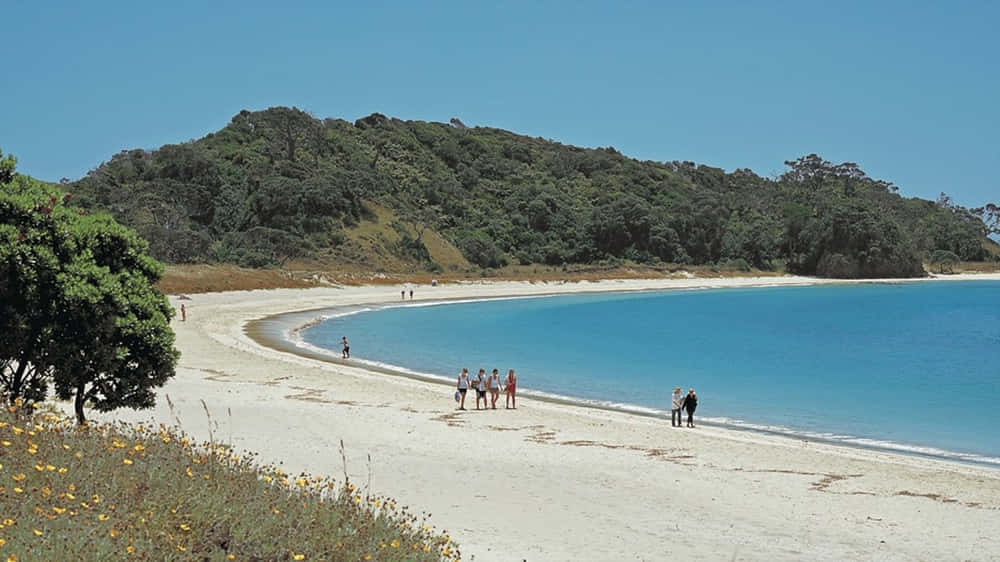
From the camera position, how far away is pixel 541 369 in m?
33.5

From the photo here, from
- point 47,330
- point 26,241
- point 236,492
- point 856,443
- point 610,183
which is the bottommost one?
point 856,443

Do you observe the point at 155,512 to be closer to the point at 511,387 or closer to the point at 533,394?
the point at 511,387

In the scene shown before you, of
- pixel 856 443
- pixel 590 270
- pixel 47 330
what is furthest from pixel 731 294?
pixel 47 330

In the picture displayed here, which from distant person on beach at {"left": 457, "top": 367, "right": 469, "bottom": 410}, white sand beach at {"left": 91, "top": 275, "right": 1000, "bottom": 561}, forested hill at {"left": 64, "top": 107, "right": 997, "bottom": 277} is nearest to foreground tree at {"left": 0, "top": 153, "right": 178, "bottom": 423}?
white sand beach at {"left": 91, "top": 275, "right": 1000, "bottom": 561}

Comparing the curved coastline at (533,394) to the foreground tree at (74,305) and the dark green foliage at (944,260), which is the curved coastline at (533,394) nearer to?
the foreground tree at (74,305)

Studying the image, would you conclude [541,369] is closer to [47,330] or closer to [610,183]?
[47,330]

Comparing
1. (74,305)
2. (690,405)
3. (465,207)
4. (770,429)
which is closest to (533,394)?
(690,405)

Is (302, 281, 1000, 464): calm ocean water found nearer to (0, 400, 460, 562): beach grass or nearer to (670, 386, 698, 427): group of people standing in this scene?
(670, 386, 698, 427): group of people standing

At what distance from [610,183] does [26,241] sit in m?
123

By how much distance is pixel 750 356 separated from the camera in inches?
1581

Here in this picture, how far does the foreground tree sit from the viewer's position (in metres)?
10.7

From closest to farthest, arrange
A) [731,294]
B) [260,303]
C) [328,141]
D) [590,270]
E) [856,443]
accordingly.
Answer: [856,443] < [260,303] < [731,294] < [590,270] < [328,141]

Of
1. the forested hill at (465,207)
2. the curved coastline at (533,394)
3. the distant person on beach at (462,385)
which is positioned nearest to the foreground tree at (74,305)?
the distant person on beach at (462,385)

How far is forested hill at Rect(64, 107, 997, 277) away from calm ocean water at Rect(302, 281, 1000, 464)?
21.9 metres
